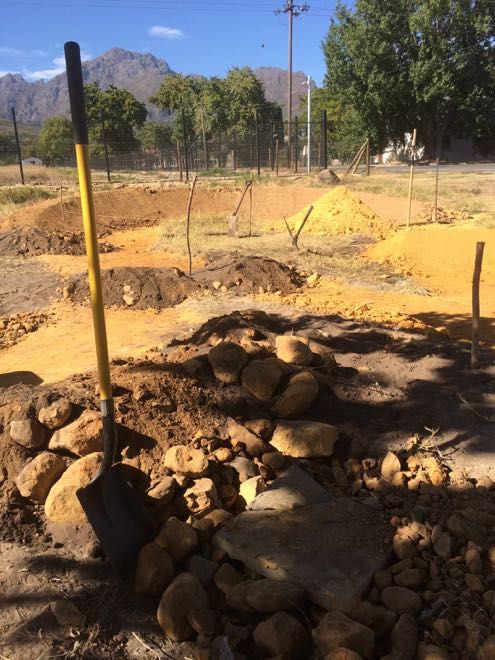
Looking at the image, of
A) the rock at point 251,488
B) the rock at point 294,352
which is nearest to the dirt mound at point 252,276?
the rock at point 294,352

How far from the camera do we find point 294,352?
399 cm

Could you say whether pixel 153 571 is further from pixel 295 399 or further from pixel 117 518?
pixel 295 399

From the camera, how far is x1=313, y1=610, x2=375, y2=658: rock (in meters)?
1.98

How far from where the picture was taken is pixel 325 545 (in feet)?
8.11

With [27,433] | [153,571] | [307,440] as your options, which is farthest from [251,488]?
[27,433]

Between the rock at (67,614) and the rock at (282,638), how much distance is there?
0.73 meters

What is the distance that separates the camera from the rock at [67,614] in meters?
Result: 2.27

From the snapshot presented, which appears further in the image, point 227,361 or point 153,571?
point 227,361

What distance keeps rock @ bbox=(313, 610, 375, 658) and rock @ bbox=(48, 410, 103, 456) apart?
1.50 m

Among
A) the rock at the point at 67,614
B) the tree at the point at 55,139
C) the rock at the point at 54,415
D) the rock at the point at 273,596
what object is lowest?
the rock at the point at 67,614

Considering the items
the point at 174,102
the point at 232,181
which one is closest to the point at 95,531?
the point at 232,181

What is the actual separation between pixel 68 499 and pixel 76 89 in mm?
1918

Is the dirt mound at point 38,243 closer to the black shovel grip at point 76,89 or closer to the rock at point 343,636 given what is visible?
the black shovel grip at point 76,89

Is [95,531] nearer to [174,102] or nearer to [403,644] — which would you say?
[403,644]
